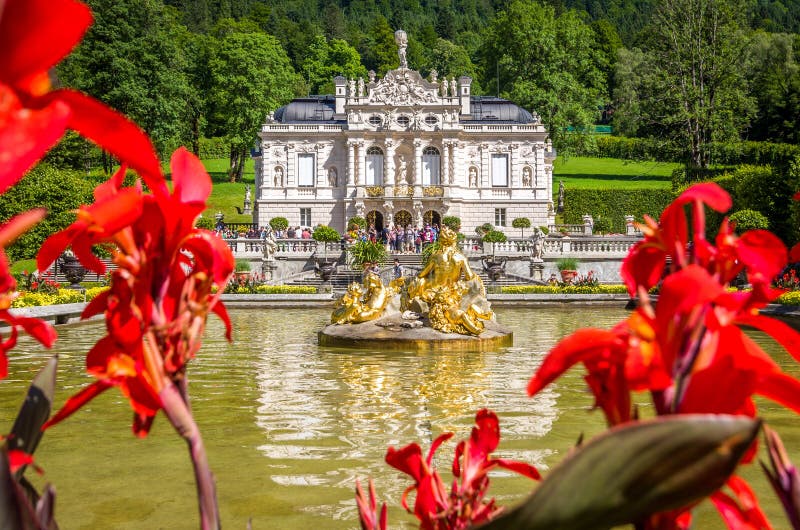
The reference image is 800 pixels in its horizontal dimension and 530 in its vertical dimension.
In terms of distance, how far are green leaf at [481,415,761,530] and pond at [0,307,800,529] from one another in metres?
2.95

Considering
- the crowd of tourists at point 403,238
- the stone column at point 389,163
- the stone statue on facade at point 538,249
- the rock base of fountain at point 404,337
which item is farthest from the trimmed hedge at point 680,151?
the rock base of fountain at point 404,337

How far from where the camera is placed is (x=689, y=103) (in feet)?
155

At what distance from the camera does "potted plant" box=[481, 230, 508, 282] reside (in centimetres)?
3353

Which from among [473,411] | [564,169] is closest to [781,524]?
[473,411]

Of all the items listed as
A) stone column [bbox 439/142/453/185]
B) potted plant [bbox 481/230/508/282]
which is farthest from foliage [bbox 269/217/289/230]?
potted plant [bbox 481/230/508/282]

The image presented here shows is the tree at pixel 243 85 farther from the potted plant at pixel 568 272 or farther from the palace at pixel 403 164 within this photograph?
the potted plant at pixel 568 272

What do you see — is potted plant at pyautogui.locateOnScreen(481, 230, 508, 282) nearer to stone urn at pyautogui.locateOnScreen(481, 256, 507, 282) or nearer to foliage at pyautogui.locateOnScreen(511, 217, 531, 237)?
stone urn at pyautogui.locateOnScreen(481, 256, 507, 282)

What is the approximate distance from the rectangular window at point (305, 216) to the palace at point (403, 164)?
62 millimetres

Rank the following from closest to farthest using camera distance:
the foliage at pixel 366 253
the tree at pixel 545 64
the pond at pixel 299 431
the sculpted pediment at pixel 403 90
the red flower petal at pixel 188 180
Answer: the red flower petal at pixel 188 180
the pond at pixel 299 431
the foliage at pixel 366 253
the sculpted pediment at pixel 403 90
the tree at pixel 545 64

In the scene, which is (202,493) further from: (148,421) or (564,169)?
(564,169)

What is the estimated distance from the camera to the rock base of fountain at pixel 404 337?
11680 mm

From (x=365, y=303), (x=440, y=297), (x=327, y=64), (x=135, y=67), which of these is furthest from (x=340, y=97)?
(x=440, y=297)

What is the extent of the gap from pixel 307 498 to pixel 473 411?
2.90 metres

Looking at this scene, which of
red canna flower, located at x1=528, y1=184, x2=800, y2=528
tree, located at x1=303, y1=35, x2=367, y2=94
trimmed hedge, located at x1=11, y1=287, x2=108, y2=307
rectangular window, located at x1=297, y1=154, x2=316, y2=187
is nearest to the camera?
red canna flower, located at x1=528, y1=184, x2=800, y2=528
